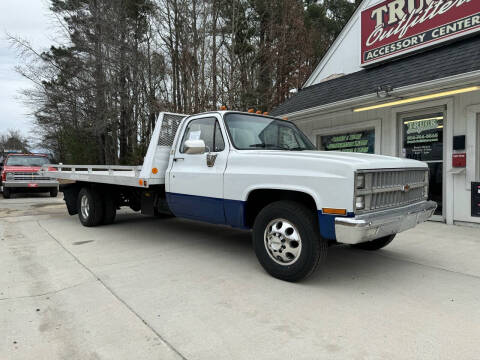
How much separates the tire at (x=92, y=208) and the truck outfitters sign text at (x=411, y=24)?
7.58m

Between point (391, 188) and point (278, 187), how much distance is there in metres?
1.24

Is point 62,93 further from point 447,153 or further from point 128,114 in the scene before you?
point 447,153

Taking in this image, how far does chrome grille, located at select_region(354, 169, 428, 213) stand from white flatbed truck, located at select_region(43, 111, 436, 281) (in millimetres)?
11

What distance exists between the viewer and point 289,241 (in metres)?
3.74

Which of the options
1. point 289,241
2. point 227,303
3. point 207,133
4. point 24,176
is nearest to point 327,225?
point 289,241

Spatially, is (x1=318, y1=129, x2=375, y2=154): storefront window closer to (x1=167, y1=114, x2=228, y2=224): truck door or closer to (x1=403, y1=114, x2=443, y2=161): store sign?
(x1=403, y1=114, x2=443, y2=161): store sign

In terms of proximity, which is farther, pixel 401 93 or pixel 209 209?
pixel 401 93

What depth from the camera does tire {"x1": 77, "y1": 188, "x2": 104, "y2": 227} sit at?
7.01 m

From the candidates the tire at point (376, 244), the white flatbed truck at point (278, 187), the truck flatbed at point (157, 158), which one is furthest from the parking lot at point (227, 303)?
the truck flatbed at point (157, 158)

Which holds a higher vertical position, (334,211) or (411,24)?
(411,24)

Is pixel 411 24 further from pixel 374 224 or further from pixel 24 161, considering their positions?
pixel 24 161

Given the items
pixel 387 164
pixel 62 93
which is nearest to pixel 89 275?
pixel 387 164

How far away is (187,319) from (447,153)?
6.81m

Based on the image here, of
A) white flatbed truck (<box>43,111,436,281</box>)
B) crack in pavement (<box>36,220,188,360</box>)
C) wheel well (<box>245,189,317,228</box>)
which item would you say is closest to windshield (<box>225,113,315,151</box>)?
white flatbed truck (<box>43,111,436,281</box>)
